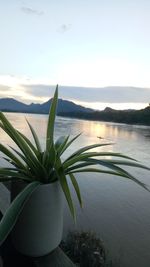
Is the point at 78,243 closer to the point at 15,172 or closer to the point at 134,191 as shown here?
the point at 15,172

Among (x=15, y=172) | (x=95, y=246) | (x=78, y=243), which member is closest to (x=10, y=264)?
(x=15, y=172)

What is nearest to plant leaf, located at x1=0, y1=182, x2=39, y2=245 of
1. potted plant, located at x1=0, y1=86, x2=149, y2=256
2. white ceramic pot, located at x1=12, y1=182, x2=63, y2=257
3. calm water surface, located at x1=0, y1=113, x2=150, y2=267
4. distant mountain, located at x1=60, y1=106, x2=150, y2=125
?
potted plant, located at x1=0, y1=86, x2=149, y2=256

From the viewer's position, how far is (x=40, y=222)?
1.50 m

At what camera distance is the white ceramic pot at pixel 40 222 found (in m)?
1.49

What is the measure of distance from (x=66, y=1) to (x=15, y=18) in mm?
1343

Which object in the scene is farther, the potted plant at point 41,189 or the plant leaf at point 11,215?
the potted plant at point 41,189

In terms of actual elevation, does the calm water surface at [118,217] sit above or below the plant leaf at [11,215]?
below

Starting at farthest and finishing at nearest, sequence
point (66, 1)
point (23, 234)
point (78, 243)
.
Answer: point (66, 1)
point (78, 243)
point (23, 234)

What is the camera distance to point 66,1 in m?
4.90

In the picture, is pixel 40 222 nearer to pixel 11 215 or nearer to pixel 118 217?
pixel 11 215

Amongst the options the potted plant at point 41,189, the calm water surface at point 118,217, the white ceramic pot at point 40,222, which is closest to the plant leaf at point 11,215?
the potted plant at point 41,189

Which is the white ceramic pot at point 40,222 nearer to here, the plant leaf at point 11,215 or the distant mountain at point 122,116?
the plant leaf at point 11,215

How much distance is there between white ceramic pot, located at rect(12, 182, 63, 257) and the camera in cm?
149

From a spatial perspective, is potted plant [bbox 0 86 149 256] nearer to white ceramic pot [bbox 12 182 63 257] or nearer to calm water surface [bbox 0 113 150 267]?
white ceramic pot [bbox 12 182 63 257]
